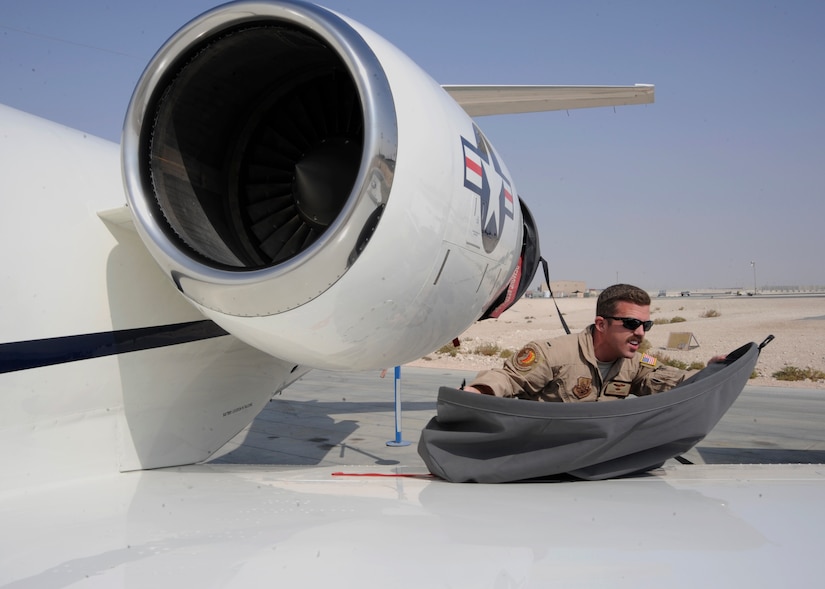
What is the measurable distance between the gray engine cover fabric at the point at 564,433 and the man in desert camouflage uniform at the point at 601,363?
2.28ft

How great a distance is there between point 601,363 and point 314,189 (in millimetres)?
1808

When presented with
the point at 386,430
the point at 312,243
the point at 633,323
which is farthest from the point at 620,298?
the point at 386,430

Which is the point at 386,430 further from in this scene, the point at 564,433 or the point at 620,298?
the point at 564,433

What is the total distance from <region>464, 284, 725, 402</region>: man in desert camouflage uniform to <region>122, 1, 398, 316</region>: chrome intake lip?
1505 mm

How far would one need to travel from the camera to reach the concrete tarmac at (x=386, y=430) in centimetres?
573

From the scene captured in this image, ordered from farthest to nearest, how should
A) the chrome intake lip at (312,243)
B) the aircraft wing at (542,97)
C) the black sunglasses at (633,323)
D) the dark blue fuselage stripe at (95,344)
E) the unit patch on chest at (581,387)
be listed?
the aircraft wing at (542,97) → the unit patch on chest at (581,387) → the black sunglasses at (633,323) → the dark blue fuselage stripe at (95,344) → the chrome intake lip at (312,243)

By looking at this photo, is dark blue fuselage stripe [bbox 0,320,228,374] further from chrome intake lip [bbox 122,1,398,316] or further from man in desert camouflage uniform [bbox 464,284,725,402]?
man in desert camouflage uniform [bbox 464,284,725,402]

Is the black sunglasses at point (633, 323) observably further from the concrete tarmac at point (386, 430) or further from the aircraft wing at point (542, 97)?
the concrete tarmac at point (386, 430)

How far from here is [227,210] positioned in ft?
9.38

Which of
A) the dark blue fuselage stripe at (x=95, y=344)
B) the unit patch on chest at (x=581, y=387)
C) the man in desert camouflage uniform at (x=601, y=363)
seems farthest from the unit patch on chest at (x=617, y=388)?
the dark blue fuselage stripe at (x=95, y=344)

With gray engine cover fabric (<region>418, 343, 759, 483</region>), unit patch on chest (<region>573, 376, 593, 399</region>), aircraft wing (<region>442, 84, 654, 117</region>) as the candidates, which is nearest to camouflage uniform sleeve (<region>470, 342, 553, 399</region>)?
unit patch on chest (<region>573, 376, 593, 399</region>)

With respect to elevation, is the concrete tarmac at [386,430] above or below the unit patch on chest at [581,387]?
below

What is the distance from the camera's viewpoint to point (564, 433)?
247 centimetres

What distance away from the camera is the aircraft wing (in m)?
4.51
